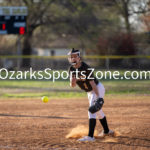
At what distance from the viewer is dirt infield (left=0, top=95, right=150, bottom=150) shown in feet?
19.9

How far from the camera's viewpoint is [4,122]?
334 inches

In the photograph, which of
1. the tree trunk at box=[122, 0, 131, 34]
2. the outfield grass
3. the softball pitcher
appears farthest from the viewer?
the tree trunk at box=[122, 0, 131, 34]

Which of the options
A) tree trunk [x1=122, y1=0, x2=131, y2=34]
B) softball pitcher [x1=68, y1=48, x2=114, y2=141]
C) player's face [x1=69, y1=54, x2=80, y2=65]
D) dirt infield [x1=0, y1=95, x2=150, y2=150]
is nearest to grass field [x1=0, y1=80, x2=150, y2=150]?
dirt infield [x1=0, y1=95, x2=150, y2=150]

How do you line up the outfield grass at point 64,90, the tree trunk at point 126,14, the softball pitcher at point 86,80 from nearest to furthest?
the softball pitcher at point 86,80, the outfield grass at point 64,90, the tree trunk at point 126,14

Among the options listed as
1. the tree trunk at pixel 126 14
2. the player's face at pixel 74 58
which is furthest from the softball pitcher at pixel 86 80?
the tree trunk at pixel 126 14

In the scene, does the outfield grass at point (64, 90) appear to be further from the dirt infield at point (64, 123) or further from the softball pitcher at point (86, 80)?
the softball pitcher at point (86, 80)

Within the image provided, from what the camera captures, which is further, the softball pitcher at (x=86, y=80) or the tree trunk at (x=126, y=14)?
the tree trunk at (x=126, y=14)

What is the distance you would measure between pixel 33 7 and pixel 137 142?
2778 centimetres

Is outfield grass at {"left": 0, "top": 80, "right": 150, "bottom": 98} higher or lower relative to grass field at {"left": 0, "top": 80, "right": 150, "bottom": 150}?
higher

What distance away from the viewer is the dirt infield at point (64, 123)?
6062 mm

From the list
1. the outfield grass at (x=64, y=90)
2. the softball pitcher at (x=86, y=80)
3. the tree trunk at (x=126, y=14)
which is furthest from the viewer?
the tree trunk at (x=126, y=14)

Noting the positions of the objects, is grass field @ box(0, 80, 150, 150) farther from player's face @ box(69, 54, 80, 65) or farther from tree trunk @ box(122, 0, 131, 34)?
tree trunk @ box(122, 0, 131, 34)

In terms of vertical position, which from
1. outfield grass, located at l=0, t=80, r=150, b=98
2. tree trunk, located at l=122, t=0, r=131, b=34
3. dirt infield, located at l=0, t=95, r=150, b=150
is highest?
tree trunk, located at l=122, t=0, r=131, b=34

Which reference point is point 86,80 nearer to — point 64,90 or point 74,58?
point 74,58
